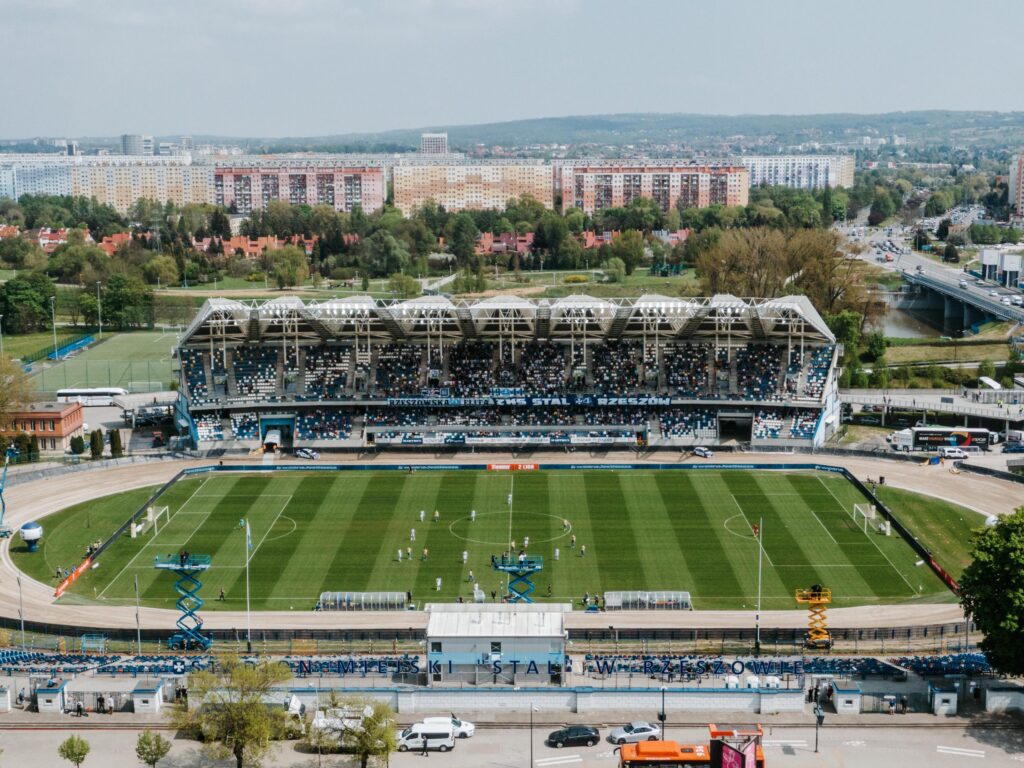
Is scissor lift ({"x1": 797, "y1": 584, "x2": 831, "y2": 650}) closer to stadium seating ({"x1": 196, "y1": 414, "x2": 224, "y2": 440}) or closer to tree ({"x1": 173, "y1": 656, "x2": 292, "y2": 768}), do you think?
tree ({"x1": 173, "y1": 656, "x2": 292, "y2": 768})

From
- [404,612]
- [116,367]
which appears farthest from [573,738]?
[116,367]

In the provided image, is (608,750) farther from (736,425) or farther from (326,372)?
(326,372)

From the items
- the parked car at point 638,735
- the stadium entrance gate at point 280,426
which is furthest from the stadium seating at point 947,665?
the stadium entrance gate at point 280,426

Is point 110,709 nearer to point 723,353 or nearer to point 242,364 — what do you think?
point 242,364

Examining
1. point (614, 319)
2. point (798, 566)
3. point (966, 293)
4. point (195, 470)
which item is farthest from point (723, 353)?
point (966, 293)

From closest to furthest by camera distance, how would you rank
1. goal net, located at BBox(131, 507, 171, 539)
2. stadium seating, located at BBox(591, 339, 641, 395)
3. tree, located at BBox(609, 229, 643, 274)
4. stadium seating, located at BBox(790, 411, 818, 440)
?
goal net, located at BBox(131, 507, 171, 539), stadium seating, located at BBox(790, 411, 818, 440), stadium seating, located at BBox(591, 339, 641, 395), tree, located at BBox(609, 229, 643, 274)

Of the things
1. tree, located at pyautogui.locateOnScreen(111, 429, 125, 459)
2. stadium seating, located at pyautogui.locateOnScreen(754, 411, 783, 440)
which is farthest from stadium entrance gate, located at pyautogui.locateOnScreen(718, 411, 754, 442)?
tree, located at pyautogui.locateOnScreen(111, 429, 125, 459)
